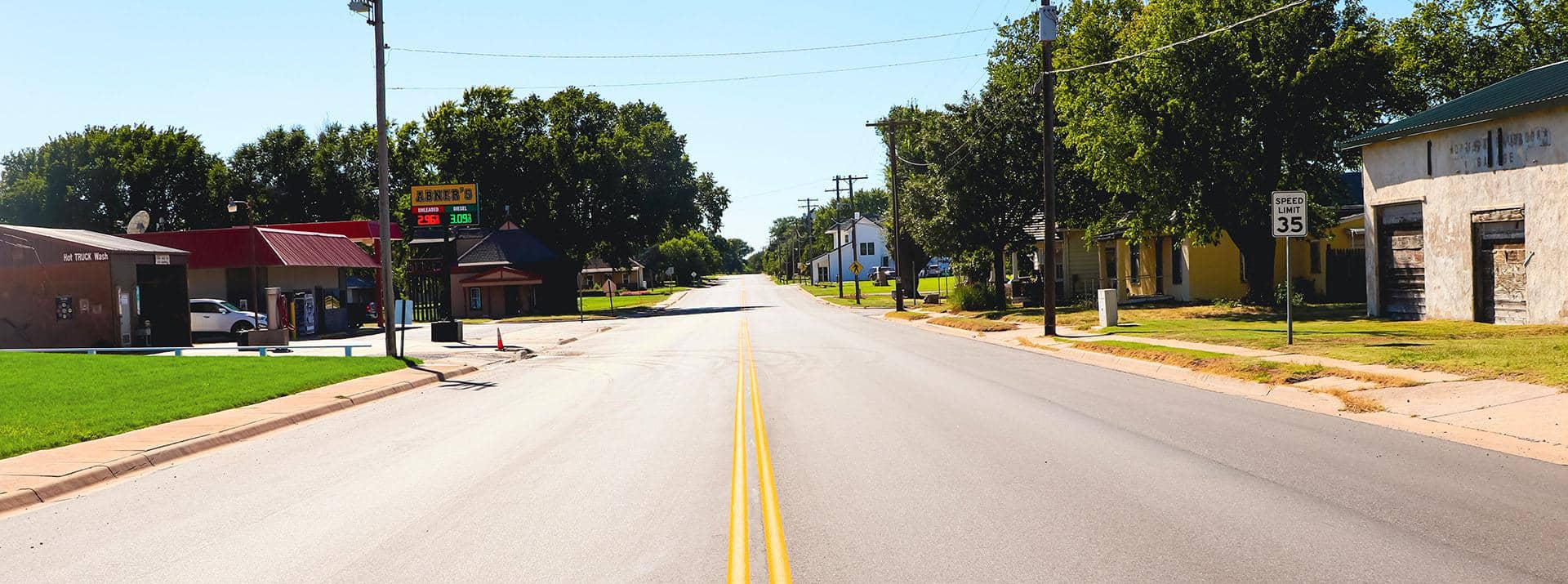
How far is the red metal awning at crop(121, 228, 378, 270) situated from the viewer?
4206 centimetres

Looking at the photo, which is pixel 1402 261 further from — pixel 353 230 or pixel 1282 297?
pixel 353 230

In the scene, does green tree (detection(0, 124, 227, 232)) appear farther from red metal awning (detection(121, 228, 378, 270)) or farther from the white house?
the white house

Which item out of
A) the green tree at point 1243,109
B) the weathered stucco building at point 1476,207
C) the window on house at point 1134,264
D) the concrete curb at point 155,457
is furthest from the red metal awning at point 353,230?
the weathered stucco building at point 1476,207

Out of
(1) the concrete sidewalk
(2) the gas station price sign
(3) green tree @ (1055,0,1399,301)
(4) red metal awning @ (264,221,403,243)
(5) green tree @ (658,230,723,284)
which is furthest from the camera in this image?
(5) green tree @ (658,230,723,284)

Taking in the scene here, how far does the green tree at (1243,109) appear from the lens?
31.0 meters

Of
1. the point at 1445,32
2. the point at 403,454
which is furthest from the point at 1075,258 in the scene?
the point at 403,454

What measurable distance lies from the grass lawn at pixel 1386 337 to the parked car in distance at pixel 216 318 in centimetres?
2950

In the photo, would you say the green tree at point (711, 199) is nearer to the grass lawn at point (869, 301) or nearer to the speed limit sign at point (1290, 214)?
the grass lawn at point (869, 301)

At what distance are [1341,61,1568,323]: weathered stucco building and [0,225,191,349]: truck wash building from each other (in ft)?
108

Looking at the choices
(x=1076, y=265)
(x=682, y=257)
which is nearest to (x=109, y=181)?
(x=1076, y=265)

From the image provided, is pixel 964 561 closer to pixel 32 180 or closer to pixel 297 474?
pixel 297 474

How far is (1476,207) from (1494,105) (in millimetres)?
2187

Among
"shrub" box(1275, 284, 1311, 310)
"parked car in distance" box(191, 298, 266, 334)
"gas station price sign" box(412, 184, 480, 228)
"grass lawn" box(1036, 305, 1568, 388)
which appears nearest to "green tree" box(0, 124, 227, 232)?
"gas station price sign" box(412, 184, 480, 228)

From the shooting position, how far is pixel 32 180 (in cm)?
7156
